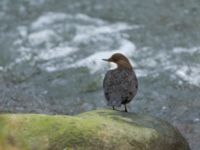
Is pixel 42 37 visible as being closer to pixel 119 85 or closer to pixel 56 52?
pixel 56 52

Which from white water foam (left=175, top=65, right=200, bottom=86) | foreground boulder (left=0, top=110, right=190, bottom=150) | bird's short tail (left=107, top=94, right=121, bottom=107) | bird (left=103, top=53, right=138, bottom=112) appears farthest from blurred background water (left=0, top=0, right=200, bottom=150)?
foreground boulder (left=0, top=110, right=190, bottom=150)

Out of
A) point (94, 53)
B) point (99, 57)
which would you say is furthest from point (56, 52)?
point (99, 57)

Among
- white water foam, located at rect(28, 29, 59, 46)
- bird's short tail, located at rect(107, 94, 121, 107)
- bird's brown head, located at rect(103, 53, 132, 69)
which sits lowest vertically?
white water foam, located at rect(28, 29, 59, 46)

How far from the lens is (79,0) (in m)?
15.4

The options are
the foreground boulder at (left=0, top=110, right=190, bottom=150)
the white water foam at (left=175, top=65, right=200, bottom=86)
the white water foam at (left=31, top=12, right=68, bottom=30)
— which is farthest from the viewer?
the white water foam at (left=31, top=12, right=68, bottom=30)

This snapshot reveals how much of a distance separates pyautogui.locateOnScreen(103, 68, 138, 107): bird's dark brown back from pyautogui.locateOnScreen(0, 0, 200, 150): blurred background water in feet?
4.07

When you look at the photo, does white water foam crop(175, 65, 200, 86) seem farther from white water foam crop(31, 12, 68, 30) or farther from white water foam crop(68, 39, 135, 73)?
white water foam crop(31, 12, 68, 30)

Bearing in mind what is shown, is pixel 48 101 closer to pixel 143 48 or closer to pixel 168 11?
pixel 143 48

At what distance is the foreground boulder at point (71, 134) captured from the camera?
6492 millimetres

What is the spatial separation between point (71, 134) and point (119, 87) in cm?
201

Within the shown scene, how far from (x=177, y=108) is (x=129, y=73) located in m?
1.81

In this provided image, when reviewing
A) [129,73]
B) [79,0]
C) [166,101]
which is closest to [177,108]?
[166,101]

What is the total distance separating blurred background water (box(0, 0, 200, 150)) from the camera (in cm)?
1069

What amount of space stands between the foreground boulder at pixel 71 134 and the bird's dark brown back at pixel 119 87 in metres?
1.15
